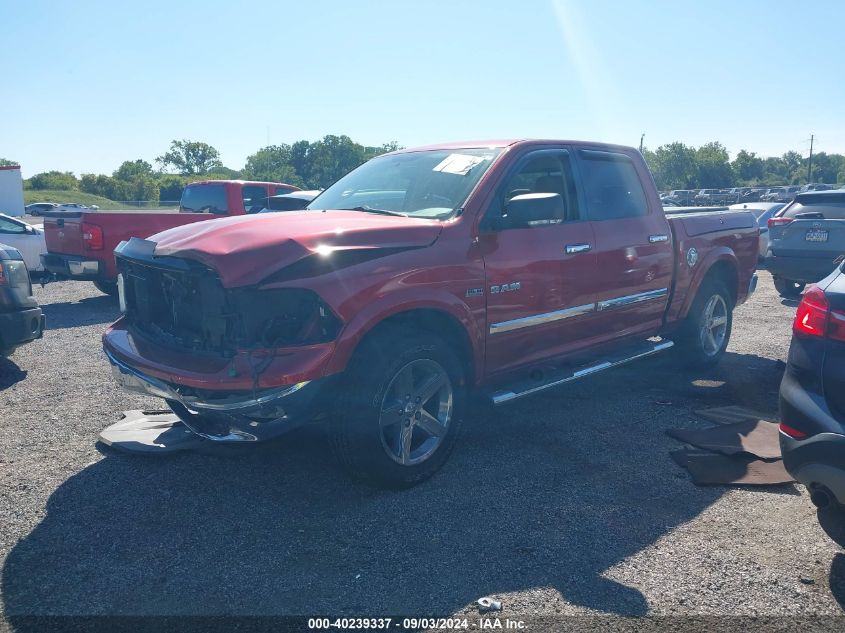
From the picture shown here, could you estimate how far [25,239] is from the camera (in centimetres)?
1262

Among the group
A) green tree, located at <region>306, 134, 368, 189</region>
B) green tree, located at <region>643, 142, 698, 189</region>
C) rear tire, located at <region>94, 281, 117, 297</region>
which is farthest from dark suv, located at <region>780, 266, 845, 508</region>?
green tree, located at <region>643, 142, 698, 189</region>

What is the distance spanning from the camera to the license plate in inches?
405

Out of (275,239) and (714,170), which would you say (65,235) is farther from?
(714,170)

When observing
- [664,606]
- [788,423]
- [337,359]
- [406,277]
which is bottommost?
[664,606]

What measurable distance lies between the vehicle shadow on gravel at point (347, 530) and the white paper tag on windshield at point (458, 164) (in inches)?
72.5

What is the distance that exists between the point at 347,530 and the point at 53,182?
265 ft

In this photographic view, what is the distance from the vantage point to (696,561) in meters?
3.24

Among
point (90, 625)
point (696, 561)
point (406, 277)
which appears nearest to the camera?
point (90, 625)

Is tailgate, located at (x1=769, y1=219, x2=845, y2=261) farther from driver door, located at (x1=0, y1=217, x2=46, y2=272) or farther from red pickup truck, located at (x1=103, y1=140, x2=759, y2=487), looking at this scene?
driver door, located at (x1=0, y1=217, x2=46, y2=272)

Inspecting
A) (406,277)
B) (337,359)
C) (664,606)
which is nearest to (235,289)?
(337,359)

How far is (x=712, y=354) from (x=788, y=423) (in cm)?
362

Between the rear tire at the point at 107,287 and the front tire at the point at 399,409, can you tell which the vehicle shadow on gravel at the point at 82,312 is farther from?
the front tire at the point at 399,409

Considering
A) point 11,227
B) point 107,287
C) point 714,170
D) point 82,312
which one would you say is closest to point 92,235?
point 82,312

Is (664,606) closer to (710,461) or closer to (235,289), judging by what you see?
(710,461)
